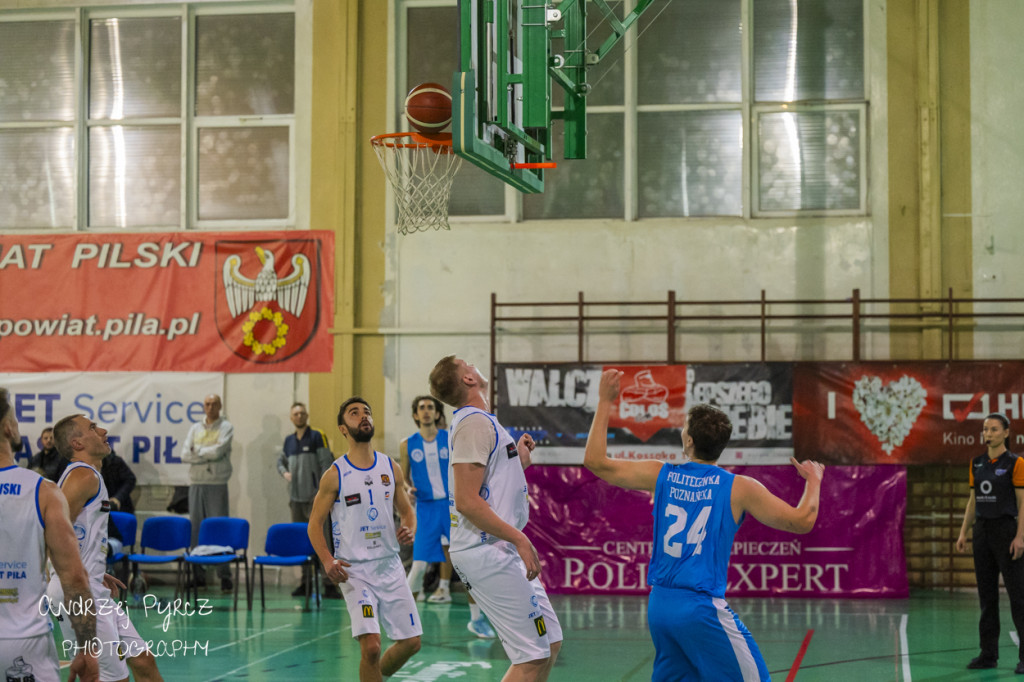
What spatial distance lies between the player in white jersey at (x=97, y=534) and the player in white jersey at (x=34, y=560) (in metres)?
1.63

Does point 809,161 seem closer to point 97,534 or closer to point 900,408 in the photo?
point 900,408

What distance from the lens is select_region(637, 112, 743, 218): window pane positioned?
1440cm

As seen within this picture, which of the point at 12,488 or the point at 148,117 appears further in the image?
the point at 148,117

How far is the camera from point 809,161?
1430 cm

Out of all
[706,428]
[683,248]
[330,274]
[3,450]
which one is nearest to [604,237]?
[683,248]

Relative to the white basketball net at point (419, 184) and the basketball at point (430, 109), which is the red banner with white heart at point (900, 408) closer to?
the white basketball net at point (419, 184)

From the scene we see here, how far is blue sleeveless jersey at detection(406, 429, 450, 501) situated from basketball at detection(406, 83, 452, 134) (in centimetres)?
402

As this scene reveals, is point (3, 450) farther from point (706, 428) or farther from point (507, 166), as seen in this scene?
point (507, 166)

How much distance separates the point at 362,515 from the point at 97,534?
160 centimetres

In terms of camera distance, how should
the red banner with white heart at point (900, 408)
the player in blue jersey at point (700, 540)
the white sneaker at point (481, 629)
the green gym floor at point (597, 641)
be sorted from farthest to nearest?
the red banner with white heart at point (900, 408)
the white sneaker at point (481, 629)
the green gym floor at point (597, 641)
the player in blue jersey at point (700, 540)

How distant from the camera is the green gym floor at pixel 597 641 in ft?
28.4

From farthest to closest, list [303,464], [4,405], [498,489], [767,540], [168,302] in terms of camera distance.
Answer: [168,302], [303,464], [767,540], [498,489], [4,405]

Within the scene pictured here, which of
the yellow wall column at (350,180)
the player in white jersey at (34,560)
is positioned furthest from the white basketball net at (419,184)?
the player in white jersey at (34,560)

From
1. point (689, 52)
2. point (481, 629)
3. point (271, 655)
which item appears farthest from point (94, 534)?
point (689, 52)
